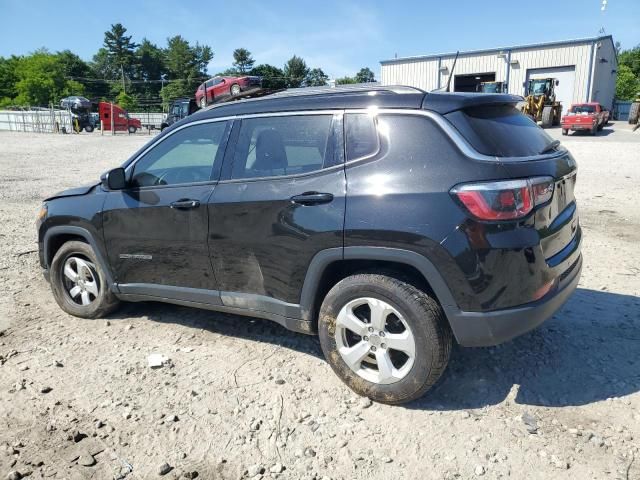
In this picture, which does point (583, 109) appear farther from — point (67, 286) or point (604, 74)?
point (67, 286)

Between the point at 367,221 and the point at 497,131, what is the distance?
958mm

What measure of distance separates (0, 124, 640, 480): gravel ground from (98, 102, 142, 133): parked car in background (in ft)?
127

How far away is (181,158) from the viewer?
4074 millimetres

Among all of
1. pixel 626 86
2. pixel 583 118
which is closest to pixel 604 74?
pixel 583 118

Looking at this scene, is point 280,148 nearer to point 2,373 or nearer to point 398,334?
point 398,334

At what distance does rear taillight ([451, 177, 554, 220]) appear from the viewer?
2688mm

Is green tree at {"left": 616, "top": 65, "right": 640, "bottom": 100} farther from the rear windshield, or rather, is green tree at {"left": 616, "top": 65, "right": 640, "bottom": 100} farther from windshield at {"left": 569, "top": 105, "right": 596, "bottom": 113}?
the rear windshield

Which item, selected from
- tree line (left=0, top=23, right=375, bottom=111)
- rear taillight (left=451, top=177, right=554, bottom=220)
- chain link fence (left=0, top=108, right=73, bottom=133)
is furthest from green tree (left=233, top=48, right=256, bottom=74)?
rear taillight (left=451, top=177, right=554, bottom=220)

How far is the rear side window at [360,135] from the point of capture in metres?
3.10

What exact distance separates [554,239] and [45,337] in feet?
13.1

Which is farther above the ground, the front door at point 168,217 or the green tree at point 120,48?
the green tree at point 120,48

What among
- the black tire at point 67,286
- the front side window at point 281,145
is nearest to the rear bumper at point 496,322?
the front side window at point 281,145

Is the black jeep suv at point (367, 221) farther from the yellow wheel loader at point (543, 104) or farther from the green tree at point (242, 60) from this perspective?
the green tree at point (242, 60)

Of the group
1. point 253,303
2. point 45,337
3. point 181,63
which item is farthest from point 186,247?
point 181,63
